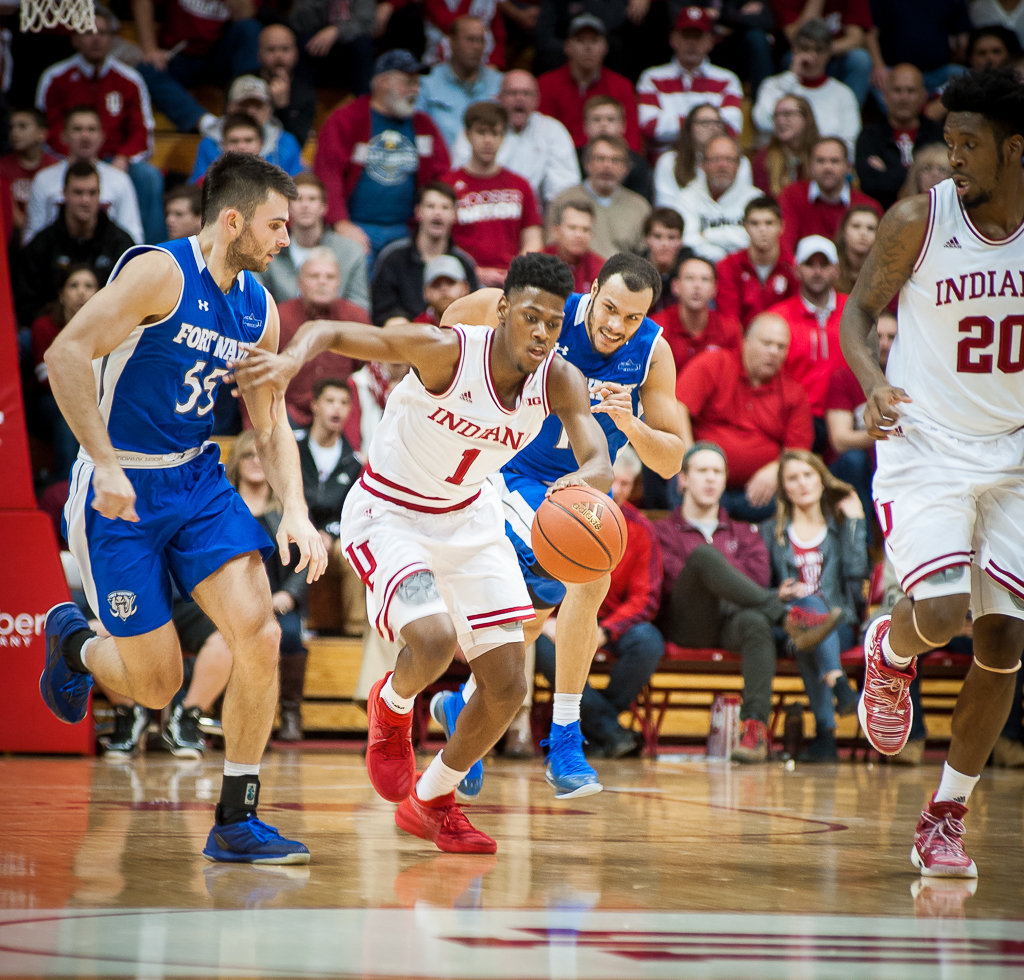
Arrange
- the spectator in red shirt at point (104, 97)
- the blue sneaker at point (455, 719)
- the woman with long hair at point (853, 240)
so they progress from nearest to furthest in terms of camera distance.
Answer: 1. the blue sneaker at point (455, 719)
2. the woman with long hair at point (853, 240)
3. the spectator in red shirt at point (104, 97)

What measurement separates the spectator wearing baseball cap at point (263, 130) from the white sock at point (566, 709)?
5474 mm

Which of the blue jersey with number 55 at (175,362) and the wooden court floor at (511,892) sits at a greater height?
the blue jersey with number 55 at (175,362)

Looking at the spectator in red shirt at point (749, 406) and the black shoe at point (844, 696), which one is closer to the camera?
the black shoe at point (844, 696)

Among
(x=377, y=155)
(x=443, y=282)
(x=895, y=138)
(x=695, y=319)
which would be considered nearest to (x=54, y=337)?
(x=443, y=282)

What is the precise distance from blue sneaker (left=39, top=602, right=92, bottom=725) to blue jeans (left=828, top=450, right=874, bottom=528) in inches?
231

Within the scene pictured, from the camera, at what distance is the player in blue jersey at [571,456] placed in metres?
5.32

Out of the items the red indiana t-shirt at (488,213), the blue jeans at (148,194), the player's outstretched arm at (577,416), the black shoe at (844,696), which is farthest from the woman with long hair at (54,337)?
the black shoe at (844,696)

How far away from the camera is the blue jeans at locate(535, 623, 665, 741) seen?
8.09m

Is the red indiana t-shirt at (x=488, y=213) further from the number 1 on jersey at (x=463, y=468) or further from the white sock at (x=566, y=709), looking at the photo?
the number 1 on jersey at (x=463, y=468)

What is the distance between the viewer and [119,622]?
420cm

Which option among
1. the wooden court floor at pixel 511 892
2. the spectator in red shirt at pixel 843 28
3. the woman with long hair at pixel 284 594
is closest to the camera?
the wooden court floor at pixel 511 892

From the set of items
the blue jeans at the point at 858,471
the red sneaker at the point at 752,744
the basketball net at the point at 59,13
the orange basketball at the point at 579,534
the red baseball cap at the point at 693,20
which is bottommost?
the red sneaker at the point at 752,744

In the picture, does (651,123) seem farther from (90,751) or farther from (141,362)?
(141,362)

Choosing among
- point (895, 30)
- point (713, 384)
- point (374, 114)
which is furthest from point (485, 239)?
point (895, 30)
